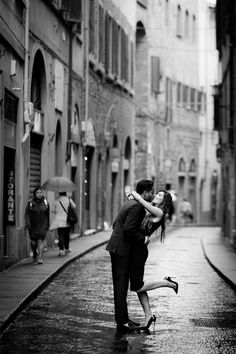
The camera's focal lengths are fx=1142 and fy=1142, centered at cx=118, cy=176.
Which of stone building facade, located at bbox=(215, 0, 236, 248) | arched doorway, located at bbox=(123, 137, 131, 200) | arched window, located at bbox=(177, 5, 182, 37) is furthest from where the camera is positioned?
arched window, located at bbox=(177, 5, 182, 37)

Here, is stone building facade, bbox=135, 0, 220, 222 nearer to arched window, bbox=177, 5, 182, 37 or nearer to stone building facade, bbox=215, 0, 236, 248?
arched window, bbox=177, 5, 182, 37

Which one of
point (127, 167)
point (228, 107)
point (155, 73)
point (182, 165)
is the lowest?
point (127, 167)

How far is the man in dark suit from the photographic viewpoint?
12.9 meters

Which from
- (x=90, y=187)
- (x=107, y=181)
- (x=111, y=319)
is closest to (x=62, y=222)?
(x=111, y=319)

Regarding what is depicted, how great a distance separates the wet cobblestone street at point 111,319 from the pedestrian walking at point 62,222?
306cm

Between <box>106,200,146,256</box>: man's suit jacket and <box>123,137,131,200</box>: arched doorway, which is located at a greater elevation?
<box>123,137,131,200</box>: arched doorway

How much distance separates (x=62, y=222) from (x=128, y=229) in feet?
43.6

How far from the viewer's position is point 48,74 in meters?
28.6

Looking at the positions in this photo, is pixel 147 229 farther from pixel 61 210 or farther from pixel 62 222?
pixel 61 210

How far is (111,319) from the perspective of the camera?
14008mm

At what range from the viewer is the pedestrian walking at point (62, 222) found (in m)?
25.9

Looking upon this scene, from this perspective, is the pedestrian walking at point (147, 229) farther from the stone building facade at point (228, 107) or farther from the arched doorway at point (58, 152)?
the stone building facade at point (228, 107)

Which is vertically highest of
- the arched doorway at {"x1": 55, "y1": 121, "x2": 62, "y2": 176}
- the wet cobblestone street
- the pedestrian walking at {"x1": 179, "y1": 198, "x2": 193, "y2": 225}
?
the arched doorway at {"x1": 55, "y1": 121, "x2": 62, "y2": 176}

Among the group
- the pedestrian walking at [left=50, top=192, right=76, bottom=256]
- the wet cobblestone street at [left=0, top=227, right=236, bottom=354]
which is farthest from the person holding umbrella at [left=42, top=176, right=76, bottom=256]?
the wet cobblestone street at [left=0, top=227, right=236, bottom=354]
